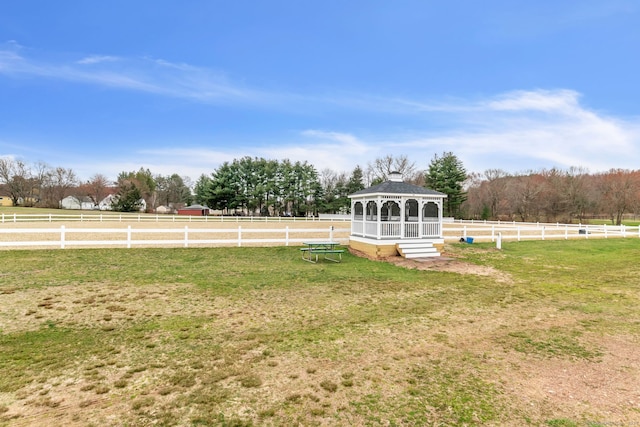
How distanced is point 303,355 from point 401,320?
2259 millimetres

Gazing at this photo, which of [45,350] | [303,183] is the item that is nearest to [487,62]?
[45,350]

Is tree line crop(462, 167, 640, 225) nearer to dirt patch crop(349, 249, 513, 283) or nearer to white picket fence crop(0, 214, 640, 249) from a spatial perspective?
white picket fence crop(0, 214, 640, 249)

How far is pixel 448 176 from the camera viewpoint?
49719mm

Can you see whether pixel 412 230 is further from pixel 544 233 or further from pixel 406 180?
pixel 406 180

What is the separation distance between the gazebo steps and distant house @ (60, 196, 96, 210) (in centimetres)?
9587

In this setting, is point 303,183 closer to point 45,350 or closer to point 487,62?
point 487,62

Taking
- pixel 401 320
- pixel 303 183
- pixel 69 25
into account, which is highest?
pixel 69 25

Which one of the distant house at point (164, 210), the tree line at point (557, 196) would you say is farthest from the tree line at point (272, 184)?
the tree line at point (557, 196)

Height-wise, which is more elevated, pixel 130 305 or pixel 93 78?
pixel 93 78

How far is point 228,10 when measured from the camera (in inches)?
612

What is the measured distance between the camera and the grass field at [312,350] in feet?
10.1

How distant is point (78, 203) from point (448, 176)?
94.1 m

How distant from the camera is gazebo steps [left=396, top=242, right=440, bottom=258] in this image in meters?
13.5

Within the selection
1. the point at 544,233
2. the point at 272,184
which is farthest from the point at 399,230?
the point at 272,184
